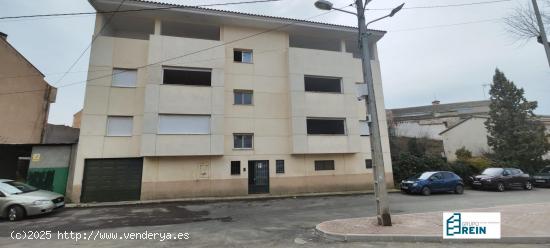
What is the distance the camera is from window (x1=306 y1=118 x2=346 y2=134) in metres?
18.1

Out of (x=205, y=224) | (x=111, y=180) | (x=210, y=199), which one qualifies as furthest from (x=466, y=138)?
(x=111, y=180)

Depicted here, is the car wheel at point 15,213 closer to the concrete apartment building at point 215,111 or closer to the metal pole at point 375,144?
the concrete apartment building at point 215,111

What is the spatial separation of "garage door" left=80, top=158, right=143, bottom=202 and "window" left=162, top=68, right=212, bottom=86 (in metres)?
4.87

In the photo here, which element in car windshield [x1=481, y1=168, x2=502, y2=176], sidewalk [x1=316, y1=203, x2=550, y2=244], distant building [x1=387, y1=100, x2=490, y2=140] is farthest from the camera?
distant building [x1=387, y1=100, x2=490, y2=140]

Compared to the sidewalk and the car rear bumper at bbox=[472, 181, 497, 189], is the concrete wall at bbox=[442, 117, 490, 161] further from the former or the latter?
the sidewalk

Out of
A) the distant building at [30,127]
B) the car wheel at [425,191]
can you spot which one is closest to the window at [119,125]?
the distant building at [30,127]

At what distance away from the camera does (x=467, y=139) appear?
31.3 meters

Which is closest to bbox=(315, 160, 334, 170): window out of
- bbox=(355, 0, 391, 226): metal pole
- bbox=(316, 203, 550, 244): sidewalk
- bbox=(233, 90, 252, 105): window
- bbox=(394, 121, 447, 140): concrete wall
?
bbox=(233, 90, 252, 105): window

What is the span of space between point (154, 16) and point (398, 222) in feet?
53.4

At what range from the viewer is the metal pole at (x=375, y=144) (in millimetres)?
8000

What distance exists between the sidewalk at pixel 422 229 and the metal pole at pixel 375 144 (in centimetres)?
46

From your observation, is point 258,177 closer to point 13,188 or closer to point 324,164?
point 324,164

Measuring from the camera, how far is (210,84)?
16922 millimetres

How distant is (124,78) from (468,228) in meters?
16.7
